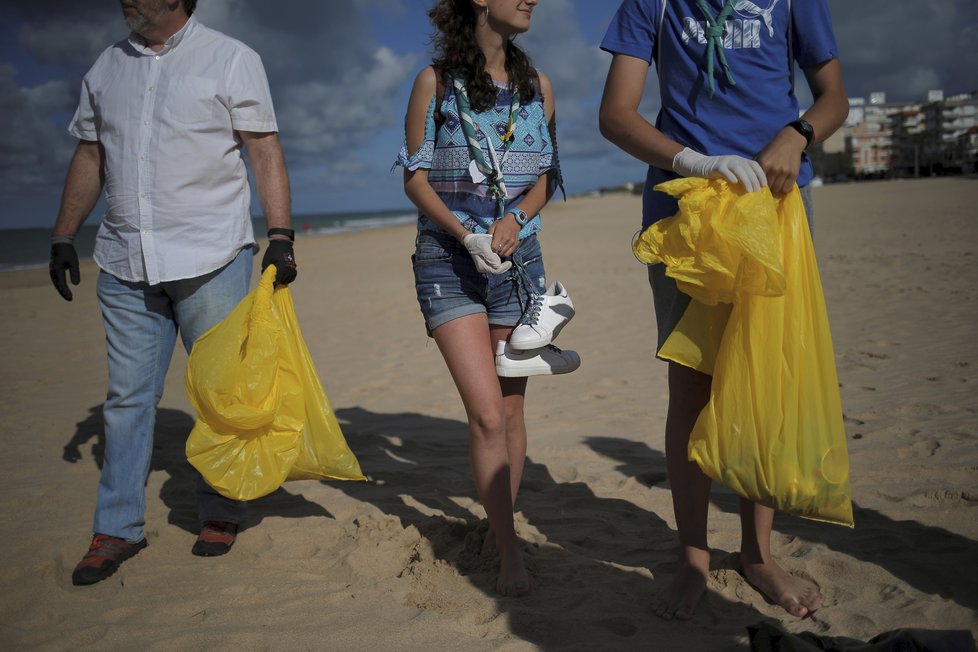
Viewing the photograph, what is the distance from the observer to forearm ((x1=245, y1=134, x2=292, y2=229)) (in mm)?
2869

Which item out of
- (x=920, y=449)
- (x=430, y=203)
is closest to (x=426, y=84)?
(x=430, y=203)

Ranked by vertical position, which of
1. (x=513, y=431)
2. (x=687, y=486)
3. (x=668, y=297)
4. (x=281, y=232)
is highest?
(x=281, y=232)

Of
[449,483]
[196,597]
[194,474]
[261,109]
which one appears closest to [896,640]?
[196,597]

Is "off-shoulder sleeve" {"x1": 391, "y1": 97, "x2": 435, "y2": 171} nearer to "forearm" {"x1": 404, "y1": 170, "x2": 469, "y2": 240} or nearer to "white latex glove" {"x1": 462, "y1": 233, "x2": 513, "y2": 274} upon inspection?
"forearm" {"x1": 404, "y1": 170, "x2": 469, "y2": 240}

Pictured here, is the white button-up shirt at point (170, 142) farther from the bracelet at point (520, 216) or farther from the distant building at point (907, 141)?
the distant building at point (907, 141)

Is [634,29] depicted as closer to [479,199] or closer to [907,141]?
[479,199]

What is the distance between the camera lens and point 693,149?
84.7 inches

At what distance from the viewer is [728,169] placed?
193cm

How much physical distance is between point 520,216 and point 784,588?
57.3 inches

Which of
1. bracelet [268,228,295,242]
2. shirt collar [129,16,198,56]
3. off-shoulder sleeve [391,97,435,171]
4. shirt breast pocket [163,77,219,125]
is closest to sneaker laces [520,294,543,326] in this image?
off-shoulder sleeve [391,97,435,171]

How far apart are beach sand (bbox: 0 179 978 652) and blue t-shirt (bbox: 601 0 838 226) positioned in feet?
4.58

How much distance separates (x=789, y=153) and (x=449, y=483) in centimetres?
235

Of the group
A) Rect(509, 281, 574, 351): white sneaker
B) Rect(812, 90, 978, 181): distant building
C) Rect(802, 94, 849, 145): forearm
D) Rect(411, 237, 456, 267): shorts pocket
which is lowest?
Rect(509, 281, 574, 351): white sneaker

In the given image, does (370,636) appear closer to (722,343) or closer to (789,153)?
(722,343)
